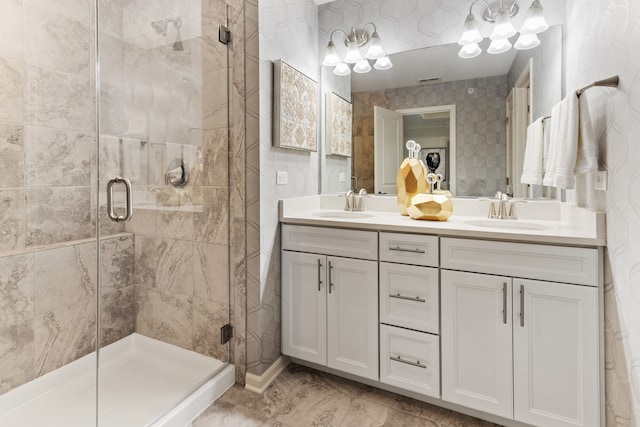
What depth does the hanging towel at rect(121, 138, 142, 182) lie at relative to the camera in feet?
5.37

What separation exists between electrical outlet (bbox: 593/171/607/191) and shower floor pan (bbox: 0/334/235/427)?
1.95 metres

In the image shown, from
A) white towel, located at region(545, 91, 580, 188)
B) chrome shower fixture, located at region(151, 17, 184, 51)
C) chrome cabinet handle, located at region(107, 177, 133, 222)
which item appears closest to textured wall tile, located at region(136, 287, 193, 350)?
chrome cabinet handle, located at region(107, 177, 133, 222)

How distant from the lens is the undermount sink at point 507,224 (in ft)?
5.42

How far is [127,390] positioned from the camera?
1.72 metres

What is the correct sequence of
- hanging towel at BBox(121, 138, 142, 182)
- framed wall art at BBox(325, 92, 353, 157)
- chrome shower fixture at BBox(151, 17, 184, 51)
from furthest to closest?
framed wall art at BBox(325, 92, 353, 157) → chrome shower fixture at BBox(151, 17, 184, 51) → hanging towel at BBox(121, 138, 142, 182)

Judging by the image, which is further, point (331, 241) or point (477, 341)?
point (331, 241)

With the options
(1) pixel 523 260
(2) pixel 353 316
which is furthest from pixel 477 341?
(2) pixel 353 316

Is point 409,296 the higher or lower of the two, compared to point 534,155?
lower

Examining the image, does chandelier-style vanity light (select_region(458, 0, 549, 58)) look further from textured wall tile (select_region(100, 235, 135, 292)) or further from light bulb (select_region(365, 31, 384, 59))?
textured wall tile (select_region(100, 235, 135, 292))

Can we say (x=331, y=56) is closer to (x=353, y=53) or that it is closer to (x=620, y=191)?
(x=353, y=53)

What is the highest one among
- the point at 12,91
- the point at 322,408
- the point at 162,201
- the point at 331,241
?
the point at 12,91

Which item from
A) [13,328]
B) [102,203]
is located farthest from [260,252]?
[13,328]

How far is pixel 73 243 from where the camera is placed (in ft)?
5.86

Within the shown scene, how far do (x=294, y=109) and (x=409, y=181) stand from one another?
0.84 metres
